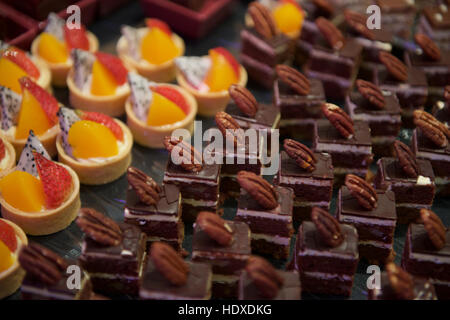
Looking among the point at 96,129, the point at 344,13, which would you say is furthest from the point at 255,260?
the point at 344,13

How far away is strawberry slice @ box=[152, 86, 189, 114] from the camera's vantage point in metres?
5.63

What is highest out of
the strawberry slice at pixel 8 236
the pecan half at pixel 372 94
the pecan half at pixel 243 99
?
the pecan half at pixel 372 94

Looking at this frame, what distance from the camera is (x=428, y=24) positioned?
670 cm

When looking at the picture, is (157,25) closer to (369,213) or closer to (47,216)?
(47,216)

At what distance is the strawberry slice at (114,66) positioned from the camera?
5.82 metres

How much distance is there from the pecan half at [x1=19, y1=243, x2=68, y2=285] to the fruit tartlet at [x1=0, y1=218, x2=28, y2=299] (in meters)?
0.34

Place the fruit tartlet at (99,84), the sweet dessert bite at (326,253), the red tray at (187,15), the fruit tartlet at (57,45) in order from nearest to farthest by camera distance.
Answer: the sweet dessert bite at (326,253) → the fruit tartlet at (99,84) → the fruit tartlet at (57,45) → the red tray at (187,15)

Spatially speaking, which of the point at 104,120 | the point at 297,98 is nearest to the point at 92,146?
the point at 104,120

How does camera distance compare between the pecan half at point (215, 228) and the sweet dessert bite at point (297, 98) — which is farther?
the sweet dessert bite at point (297, 98)

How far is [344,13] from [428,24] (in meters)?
1.00

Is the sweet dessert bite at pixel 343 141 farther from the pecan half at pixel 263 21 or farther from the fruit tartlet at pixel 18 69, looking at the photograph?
the fruit tartlet at pixel 18 69

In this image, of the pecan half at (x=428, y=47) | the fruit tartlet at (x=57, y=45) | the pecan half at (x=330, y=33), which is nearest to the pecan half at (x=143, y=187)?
the fruit tartlet at (x=57, y=45)

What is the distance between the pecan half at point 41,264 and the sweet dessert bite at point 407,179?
259 cm
